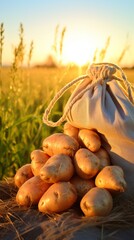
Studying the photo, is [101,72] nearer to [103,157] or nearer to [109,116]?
[109,116]

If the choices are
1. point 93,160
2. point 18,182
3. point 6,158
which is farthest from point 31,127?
point 93,160

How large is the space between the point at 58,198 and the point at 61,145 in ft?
1.24

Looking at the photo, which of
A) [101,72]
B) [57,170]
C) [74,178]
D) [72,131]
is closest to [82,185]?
[74,178]

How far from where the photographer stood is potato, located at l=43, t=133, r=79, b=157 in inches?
113

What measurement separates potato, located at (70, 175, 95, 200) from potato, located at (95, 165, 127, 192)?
65 millimetres

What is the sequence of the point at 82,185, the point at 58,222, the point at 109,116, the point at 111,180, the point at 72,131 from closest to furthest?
1. the point at 58,222
2. the point at 111,180
3. the point at 82,185
4. the point at 109,116
5. the point at 72,131

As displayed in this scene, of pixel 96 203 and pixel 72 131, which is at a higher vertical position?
pixel 72 131

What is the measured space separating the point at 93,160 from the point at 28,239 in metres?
0.62

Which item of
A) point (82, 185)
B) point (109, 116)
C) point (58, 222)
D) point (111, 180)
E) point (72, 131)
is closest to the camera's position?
point (58, 222)

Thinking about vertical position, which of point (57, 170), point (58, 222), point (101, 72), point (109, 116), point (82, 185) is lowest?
point (58, 222)

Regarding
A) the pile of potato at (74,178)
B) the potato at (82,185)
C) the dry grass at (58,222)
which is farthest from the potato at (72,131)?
the dry grass at (58,222)

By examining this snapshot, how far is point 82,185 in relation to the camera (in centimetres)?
280

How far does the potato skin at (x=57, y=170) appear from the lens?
273cm

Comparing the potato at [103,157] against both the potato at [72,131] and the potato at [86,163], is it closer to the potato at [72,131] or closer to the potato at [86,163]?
the potato at [86,163]
